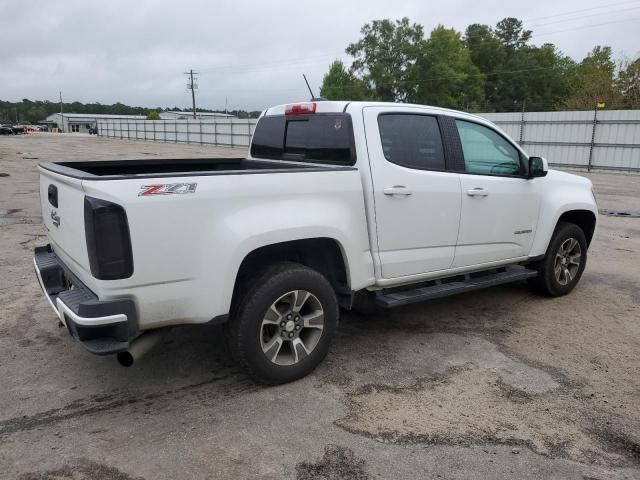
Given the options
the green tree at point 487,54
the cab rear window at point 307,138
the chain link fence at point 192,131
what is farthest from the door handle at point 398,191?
the green tree at point 487,54

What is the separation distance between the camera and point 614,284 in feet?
20.2

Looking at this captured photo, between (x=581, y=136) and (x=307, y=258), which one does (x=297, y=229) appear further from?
(x=581, y=136)

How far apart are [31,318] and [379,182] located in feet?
10.8

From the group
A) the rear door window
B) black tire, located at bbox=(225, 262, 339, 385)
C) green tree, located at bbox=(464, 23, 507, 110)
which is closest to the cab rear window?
the rear door window

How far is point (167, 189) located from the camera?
116 inches

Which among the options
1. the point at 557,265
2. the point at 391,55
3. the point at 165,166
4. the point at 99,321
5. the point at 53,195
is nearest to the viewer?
the point at 99,321

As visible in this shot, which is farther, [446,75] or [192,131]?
[446,75]

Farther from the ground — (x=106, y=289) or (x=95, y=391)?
(x=106, y=289)

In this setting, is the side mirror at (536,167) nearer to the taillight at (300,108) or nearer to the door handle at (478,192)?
the door handle at (478,192)

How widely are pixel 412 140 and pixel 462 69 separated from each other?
7325cm

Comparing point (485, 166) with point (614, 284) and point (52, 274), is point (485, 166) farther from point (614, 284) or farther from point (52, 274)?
point (52, 274)

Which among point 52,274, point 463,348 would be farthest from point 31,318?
point 463,348

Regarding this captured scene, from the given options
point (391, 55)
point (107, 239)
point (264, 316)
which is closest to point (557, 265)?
point (264, 316)

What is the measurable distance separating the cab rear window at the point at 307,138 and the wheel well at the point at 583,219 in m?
2.83
